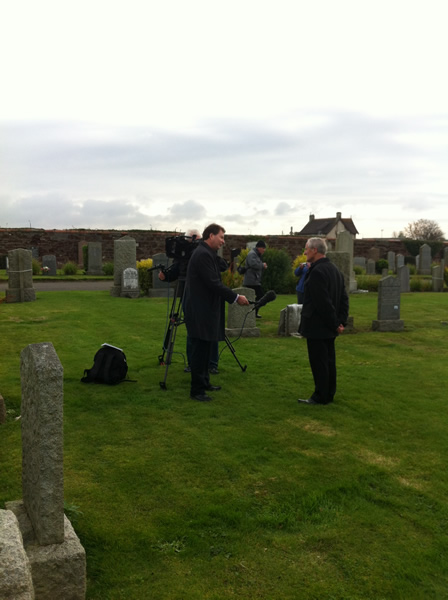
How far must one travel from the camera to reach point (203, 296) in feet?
19.6

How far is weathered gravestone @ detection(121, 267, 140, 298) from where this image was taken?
1662 cm

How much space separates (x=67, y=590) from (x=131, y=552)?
1.87ft

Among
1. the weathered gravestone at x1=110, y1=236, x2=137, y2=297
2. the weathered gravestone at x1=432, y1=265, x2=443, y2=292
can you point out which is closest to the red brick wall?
the weathered gravestone at x1=432, y1=265, x2=443, y2=292

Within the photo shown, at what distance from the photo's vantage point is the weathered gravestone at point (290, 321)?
10.5 m

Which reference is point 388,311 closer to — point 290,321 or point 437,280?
point 290,321

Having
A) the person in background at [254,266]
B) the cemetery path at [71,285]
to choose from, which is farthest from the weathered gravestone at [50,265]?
the person in background at [254,266]

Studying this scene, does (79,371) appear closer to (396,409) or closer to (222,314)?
(222,314)

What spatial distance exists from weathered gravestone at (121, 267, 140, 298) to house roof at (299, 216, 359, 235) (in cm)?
4325

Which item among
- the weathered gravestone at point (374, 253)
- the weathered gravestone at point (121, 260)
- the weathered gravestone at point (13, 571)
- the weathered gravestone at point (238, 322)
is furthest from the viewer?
the weathered gravestone at point (374, 253)

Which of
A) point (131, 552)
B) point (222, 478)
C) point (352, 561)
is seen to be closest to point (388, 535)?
point (352, 561)

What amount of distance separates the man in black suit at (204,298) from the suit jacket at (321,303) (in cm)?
68

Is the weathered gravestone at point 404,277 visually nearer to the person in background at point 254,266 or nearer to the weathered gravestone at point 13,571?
the person in background at point 254,266

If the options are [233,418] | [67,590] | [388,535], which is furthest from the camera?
[233,418]

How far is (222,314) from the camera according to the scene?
721 centimetres
